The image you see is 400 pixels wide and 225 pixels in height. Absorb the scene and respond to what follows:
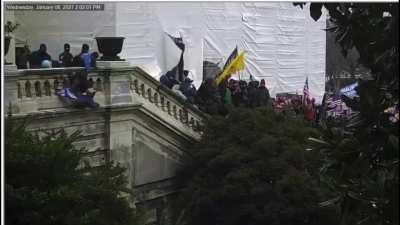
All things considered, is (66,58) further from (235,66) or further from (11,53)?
(235,66)

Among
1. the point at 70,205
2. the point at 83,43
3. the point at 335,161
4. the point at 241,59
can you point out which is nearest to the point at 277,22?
the point at 241,59

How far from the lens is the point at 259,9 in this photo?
5816 millimetres

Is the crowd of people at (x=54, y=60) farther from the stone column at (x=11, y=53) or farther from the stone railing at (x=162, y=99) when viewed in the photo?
the stone railing at (x=162, y=99)

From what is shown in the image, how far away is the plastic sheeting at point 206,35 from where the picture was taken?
5.88 meters

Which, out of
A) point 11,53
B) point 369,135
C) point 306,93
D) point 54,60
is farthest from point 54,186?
point 369,135

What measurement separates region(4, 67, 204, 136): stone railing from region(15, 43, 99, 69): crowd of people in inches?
3.7

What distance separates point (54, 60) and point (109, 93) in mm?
1089

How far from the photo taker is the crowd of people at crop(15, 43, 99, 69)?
6.56 meters

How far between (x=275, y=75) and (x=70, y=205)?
2.46 m

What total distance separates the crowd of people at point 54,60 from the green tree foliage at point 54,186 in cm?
94

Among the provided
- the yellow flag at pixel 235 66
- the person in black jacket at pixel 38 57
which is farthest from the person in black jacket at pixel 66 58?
the yellow flag at pixel 235 66

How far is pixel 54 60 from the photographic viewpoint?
23.4 ft

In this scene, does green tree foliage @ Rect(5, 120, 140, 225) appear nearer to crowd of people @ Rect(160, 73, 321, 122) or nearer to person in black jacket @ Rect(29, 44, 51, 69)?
person in black jacket @ Rect(29, 44, 51, 69)

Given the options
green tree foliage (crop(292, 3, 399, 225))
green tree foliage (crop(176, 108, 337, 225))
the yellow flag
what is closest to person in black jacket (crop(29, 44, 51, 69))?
the yellow flag
